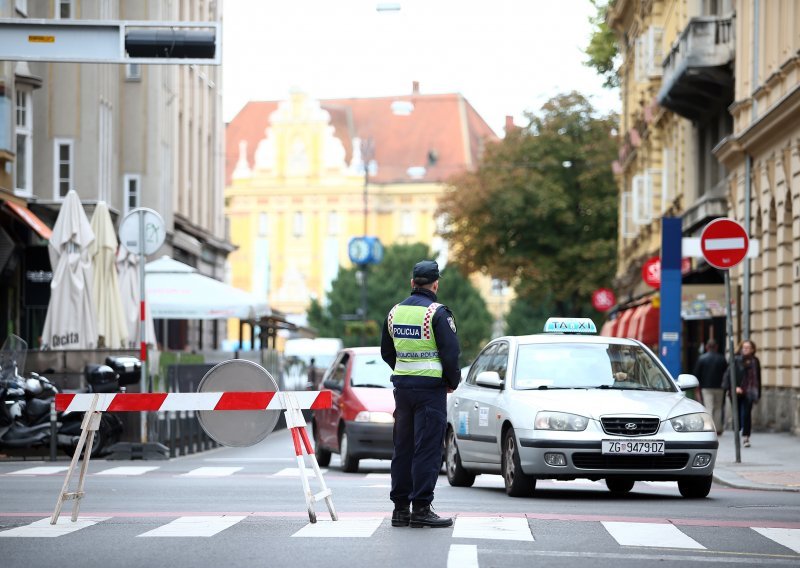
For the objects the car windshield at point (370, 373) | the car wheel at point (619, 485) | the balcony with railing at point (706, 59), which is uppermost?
the balcony with railing at point (706, 59)

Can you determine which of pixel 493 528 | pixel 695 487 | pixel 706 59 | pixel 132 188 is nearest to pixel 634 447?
pixel 695 487

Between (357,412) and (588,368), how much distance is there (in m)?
6.23

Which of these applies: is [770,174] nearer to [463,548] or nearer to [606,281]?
[463,548]

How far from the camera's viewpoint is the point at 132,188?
5025 cm

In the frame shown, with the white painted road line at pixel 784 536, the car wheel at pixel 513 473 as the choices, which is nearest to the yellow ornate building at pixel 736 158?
the car wheel at pixel 513 473

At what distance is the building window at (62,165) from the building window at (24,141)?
126 inches

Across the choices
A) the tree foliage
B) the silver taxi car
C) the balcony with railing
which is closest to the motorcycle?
the silver taxi car

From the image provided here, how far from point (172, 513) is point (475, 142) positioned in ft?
447

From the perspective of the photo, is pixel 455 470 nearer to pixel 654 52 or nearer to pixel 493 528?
pixel 493 528

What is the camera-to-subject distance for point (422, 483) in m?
12.2

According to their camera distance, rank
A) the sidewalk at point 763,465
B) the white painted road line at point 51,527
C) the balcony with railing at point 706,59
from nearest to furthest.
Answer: the white painted road line at point 51,527
the sidewalk at point 763,465
the balcony with railing at point 706,59

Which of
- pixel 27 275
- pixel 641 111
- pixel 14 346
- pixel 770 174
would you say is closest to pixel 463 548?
pixel 14 346

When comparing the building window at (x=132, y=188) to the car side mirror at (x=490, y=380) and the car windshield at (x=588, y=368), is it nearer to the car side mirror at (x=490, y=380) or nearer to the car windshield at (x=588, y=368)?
the car windshield at (x=588, y=368)

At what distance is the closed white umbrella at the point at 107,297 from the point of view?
97.0 feet
